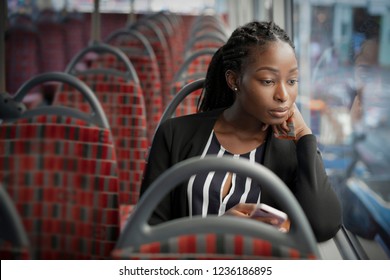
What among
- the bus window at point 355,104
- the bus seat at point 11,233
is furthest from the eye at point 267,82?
the bus seat at point 11,233

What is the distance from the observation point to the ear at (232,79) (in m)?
1.43

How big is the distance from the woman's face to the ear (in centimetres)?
8

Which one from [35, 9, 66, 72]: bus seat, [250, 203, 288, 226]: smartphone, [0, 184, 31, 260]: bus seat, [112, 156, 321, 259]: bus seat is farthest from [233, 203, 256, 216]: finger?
[35, 9, 66, 72]: bus seat

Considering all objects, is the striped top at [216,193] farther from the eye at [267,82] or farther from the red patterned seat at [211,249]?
the red patterned seat at [211,249]

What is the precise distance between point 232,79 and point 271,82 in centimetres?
16

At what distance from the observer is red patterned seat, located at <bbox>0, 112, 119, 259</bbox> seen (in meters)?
1.42

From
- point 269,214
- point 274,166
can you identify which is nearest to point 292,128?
point 274,166

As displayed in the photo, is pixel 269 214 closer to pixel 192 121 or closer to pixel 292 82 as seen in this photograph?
pixel 292 82

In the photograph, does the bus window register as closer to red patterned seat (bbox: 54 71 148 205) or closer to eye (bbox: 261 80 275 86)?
eye (bbox: 261 80 275 86)

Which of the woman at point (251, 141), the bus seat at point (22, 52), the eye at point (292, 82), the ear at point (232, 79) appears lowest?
the woman at point (251, 141)

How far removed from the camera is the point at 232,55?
1.42 meters

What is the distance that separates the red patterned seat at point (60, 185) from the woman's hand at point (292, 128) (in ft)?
1.27
